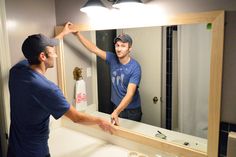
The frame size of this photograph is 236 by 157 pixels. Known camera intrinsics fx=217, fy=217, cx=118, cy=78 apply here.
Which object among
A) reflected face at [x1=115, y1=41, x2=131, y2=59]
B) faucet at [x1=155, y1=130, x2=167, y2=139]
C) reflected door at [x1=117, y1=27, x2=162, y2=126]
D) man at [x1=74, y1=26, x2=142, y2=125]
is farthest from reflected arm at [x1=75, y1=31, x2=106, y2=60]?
faucet at [x1=155, y1=130, x2=167, y2=139]

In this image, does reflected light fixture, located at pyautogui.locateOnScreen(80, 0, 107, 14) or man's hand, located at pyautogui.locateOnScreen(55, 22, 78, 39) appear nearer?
reflected light fixture, located at pyautogui.locateOnScreen(80, 0, 107, 14)

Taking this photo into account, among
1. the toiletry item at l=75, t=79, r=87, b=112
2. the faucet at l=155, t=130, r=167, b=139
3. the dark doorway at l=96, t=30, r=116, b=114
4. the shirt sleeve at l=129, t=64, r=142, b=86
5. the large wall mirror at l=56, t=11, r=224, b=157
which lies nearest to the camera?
the large wall mirror at l=56, t=11, r=224, b=157

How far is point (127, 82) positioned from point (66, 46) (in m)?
0.61

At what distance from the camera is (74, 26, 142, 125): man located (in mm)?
1491

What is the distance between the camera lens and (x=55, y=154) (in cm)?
143

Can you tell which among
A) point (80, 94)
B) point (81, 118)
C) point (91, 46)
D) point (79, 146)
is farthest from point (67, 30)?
point (79, 146)

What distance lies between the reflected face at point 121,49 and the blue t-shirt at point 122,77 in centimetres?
5

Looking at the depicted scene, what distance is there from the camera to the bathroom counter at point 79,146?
1417 millimetres

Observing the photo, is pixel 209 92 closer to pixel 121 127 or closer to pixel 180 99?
pixel 180 99

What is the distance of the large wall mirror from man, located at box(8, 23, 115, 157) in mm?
388

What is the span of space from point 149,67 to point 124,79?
21 cm

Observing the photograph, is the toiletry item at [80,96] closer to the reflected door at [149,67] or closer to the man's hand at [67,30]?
the man's hand at [67,30]

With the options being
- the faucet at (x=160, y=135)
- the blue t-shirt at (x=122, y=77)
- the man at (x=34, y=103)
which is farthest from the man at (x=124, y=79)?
the man at (x=34, y=103)

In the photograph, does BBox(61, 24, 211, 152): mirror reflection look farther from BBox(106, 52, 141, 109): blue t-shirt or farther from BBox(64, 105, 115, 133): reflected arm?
BBox(64, 105, 115, 133): reflected arm
